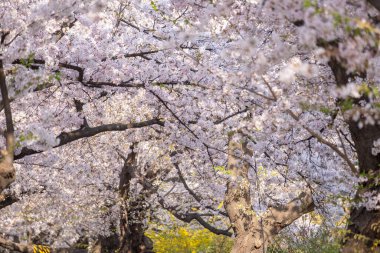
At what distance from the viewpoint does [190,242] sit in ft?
75.7

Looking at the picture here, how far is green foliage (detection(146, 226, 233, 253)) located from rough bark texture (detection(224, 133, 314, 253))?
7.86 meters

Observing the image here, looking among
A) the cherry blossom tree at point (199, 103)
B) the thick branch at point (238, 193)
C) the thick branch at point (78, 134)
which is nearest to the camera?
the cherry blossom tree at point (199, 103)

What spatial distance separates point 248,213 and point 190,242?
10294mm

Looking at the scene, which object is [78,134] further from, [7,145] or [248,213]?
[248,213]

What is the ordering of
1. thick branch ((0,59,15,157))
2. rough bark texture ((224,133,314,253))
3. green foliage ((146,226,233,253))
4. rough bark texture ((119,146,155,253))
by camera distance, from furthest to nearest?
1. green foliage ((146,226,233,253))
2. rough bark texture ((119,146,155,253))
3. rough bark texture ((224,133,314,253))
4. thick branch ((0,59,15,157))

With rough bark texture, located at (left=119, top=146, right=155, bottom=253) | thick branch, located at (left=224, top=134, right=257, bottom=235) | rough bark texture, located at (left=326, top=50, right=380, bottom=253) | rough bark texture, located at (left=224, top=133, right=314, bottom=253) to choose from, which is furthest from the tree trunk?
rough bark texture, located at (left=119, top=146, right=155, bottom=253)

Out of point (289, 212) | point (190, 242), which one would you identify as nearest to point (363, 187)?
point (289, 212)

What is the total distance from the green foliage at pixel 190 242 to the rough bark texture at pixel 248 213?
786 centimetres

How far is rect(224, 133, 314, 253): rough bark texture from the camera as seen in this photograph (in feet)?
43.7

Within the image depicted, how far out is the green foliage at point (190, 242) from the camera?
2230 cm

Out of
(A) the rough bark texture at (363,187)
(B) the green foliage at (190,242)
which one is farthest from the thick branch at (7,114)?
(B) the green foliage at (190,242)

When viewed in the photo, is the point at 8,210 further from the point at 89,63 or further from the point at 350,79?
the point at 350,79

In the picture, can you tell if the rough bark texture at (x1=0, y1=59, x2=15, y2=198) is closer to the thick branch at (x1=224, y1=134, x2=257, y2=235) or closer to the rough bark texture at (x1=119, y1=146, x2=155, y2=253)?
the thick branch at (x1=224, y1=134, x2=257, y2=235)

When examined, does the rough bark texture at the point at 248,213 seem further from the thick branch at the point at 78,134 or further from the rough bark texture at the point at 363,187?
the rough bark texture at the point at 363,187
